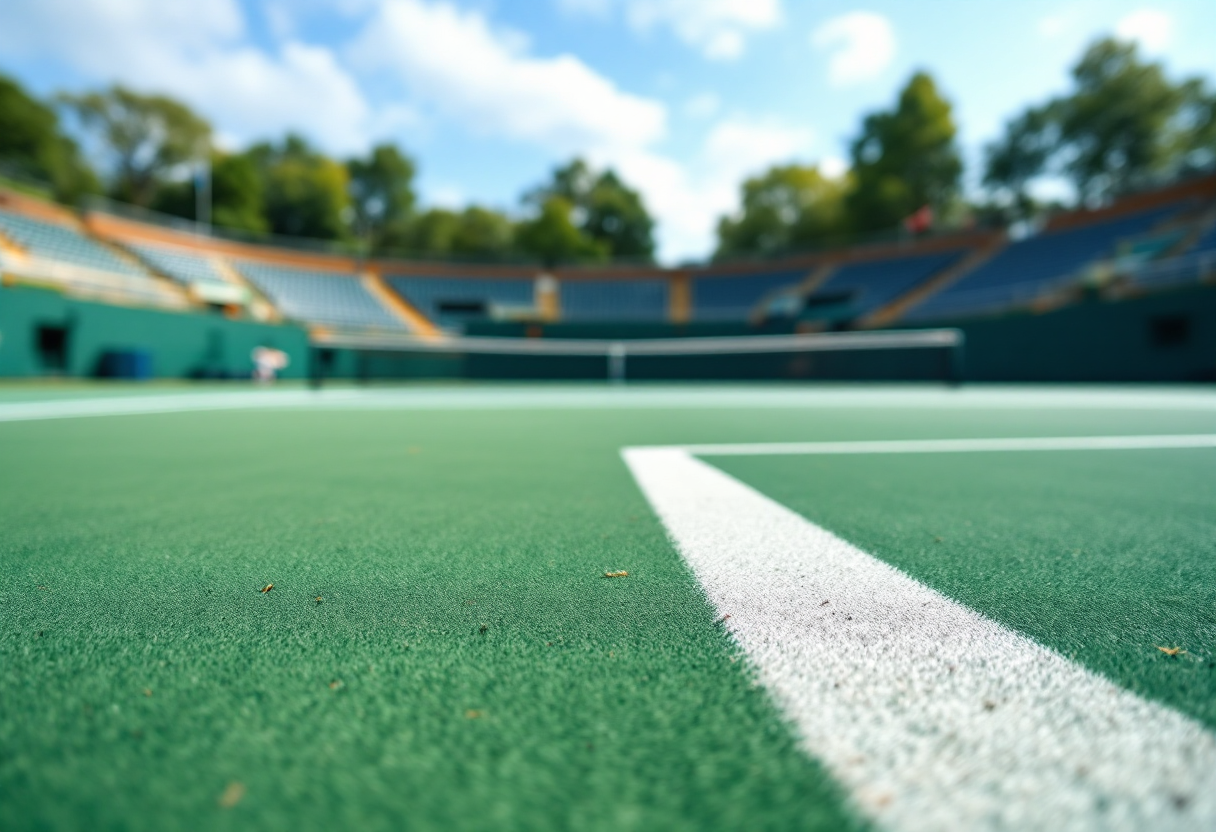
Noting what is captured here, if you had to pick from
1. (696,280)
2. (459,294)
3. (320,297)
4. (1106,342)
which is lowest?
(1106,342)

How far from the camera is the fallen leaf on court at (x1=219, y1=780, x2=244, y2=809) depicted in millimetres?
462

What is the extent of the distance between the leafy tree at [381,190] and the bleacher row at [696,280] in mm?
19787

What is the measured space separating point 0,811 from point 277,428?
391 cm

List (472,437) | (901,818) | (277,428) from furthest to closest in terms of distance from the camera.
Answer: (277,428)
(472,437)
(901,818)

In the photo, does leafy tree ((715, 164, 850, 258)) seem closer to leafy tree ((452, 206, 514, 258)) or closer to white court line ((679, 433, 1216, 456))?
leafy tree ((452, 206, 514, 258))

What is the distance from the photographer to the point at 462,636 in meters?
0.78

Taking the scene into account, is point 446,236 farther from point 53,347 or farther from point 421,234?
point 53,347

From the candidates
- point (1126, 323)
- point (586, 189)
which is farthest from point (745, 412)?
point (586, 189)

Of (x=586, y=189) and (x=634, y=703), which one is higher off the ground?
(x=586, y=189)

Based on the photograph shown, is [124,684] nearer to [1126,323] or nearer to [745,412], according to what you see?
[745,412]

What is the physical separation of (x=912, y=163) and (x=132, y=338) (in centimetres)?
3611

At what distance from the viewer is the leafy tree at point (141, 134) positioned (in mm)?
34719

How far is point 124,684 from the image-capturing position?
25.5 inches

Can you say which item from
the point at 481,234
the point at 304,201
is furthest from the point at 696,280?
the point at 304,201
